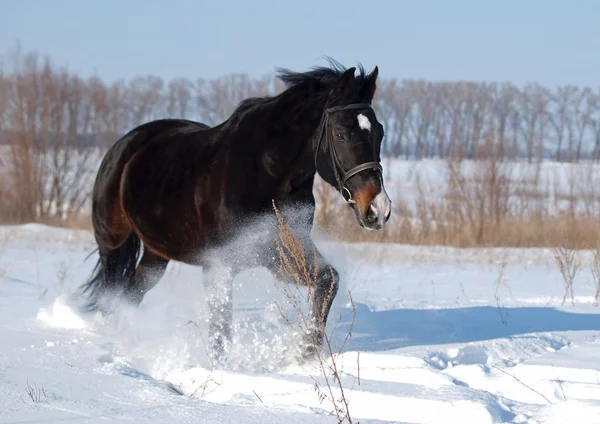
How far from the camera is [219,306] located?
4688 millimetres

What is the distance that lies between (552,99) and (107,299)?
194 ft

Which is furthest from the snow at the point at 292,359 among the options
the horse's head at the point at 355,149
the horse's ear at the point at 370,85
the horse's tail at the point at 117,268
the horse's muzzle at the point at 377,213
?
the horse's ear at the point at 370,85

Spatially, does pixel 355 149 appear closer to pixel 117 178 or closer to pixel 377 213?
pixel 377 213

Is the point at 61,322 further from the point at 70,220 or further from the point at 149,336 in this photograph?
the point at 70,220

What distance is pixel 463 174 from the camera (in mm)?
17016

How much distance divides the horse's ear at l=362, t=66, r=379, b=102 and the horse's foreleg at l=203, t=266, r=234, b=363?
144 centimetres

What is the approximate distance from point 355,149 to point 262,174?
0.78 metres

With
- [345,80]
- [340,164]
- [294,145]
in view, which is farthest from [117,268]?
[345,80]

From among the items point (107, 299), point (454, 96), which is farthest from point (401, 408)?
point (454, 96)

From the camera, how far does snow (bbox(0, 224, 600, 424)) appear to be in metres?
3.14

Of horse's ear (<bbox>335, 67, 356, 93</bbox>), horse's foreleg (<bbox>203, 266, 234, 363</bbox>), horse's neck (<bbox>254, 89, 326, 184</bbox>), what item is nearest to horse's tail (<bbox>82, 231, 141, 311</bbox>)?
horse's foreleg (<bbox>203, 266, 234, 363</bbox>)

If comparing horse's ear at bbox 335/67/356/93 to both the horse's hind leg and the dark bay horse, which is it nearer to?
the dark bay horse

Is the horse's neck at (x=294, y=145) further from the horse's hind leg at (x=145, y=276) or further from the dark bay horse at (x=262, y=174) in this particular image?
the horse's hind leg at (x=145, y=276)

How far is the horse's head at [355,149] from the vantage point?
393 cm
